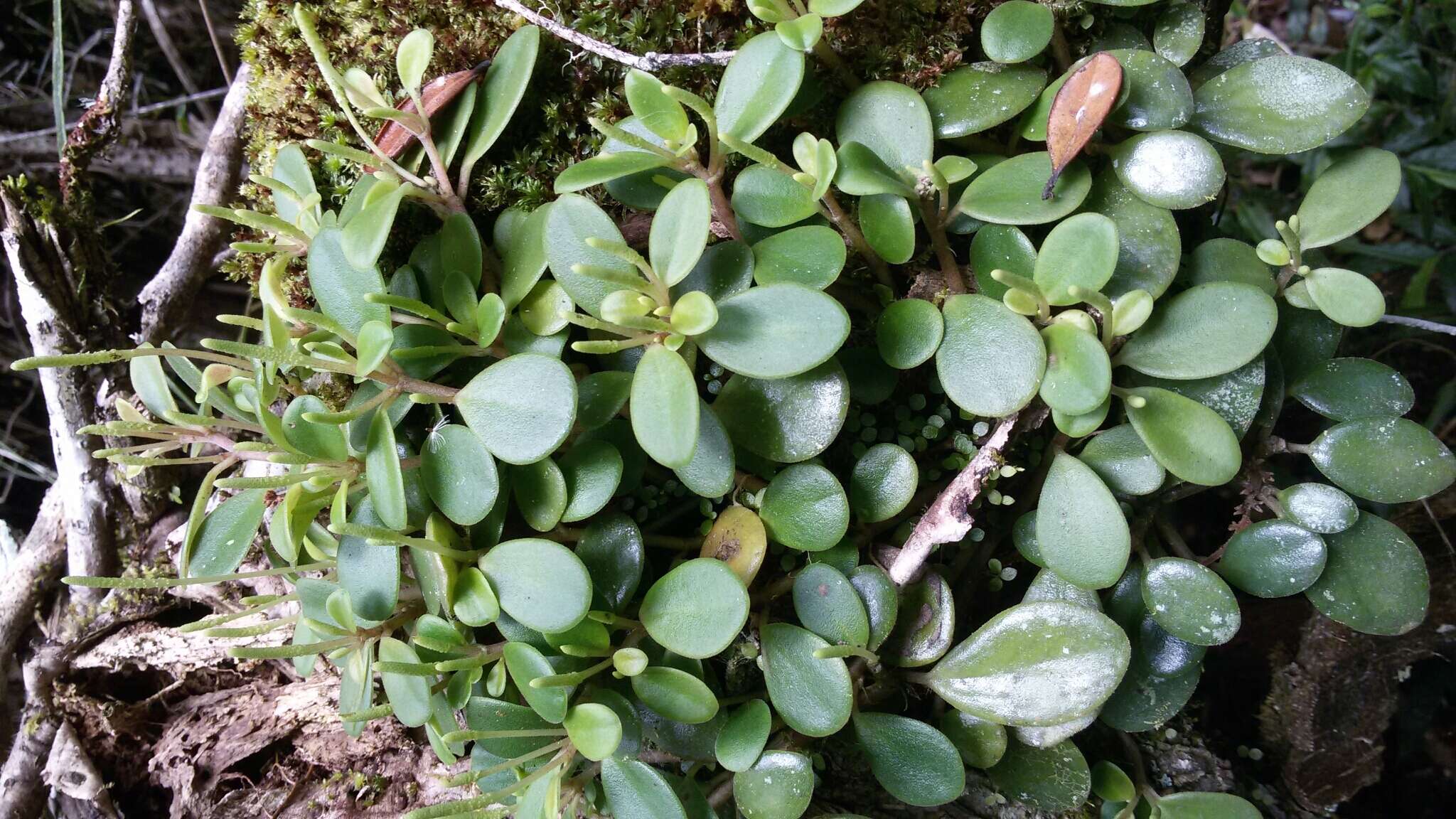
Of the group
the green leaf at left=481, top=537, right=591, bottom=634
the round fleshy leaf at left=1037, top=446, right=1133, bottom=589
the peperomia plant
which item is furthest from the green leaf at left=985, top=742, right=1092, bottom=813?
the green leaf at left=481, top=537, right=591, bottom=634

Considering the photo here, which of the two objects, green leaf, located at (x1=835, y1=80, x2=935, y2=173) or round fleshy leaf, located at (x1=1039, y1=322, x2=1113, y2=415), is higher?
green leaf, located at (x1=835, y1=80, x2=935, y2=173)

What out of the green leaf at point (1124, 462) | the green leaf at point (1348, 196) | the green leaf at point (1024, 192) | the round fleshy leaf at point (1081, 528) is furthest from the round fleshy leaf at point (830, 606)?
the green leaf at point (1348, 196)

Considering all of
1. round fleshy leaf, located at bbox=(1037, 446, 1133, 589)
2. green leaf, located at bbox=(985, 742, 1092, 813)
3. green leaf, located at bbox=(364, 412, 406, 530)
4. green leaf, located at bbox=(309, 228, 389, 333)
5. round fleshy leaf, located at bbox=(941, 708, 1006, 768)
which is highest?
green leaf, located at bbox=(309, 228, 389, 333)

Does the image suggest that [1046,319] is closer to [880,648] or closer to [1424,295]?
[880,648]

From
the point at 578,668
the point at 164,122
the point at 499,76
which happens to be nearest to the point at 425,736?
the point at 578,668

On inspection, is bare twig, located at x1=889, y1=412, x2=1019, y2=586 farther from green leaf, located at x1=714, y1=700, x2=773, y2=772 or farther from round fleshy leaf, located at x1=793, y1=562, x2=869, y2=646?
green leaf, located at x1=714, y1=700, x2=773, y2=772

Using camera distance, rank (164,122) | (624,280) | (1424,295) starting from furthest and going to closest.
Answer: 1. (164,122)
2. (1424,295)
3. (624,280)

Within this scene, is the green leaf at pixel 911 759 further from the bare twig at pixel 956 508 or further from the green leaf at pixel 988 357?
the green leaf at pixel 988 357
